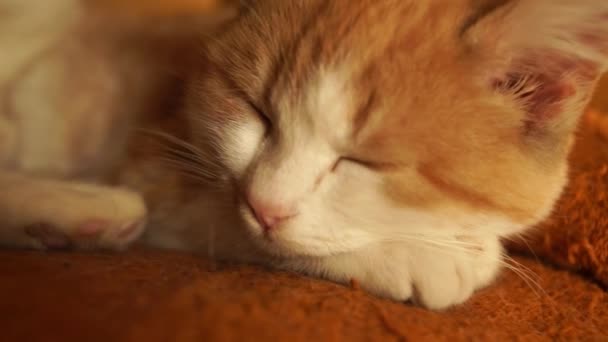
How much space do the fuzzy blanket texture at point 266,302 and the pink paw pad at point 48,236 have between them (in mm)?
47

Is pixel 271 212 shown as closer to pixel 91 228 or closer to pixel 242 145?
pixel 242 145

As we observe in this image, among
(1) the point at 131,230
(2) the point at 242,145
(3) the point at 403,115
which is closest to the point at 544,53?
(3) the point at 403,115

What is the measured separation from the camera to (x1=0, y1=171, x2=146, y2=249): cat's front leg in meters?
0.83

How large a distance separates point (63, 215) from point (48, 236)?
0.12 ft

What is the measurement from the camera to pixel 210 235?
0.96 meters

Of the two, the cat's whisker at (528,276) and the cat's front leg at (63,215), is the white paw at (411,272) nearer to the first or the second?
the cat's whisker at (528,276)

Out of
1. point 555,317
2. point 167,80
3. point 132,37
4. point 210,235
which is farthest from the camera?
point 132,37

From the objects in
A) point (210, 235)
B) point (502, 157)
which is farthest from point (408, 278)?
point (210, 235)

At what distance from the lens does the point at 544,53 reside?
0.78 metres

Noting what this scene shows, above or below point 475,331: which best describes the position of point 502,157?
above

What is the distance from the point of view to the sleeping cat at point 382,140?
739mm

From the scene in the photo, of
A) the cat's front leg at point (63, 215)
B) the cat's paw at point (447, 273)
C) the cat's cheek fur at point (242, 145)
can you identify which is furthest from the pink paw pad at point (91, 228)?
the cat's paw at point (447, 273)

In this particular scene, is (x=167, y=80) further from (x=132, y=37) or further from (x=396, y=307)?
(x=396, y=307)

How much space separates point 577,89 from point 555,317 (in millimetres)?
338
